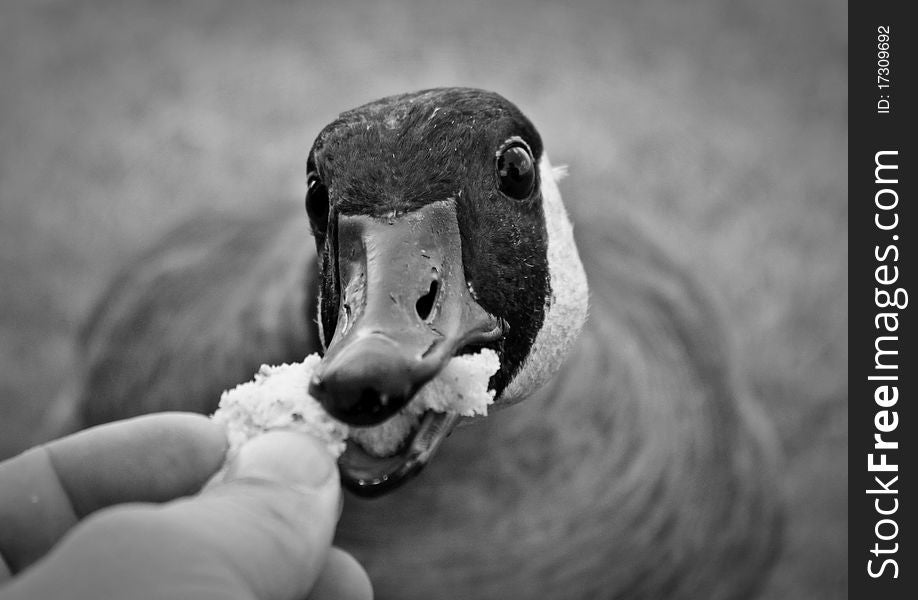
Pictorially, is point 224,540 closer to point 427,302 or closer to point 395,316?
point 395,316

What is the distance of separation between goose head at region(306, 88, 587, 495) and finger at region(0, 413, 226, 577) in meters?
0.21

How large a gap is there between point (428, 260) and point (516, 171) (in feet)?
1.68

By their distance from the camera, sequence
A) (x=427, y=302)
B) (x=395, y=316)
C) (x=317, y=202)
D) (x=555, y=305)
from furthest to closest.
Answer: (x=555, y=305), (x=317, y=202), (x=427, y=302), (x=395, y=316)

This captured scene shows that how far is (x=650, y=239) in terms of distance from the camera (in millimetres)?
3416

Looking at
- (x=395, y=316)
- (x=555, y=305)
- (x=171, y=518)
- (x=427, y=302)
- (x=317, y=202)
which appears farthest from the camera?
(x=555, y=305)

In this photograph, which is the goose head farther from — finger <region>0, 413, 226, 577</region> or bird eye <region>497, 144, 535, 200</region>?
finger <region>0, 413, 226, 577</region>

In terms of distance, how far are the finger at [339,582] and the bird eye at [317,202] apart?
0.82m

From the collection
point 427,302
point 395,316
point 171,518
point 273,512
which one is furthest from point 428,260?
point 171,518

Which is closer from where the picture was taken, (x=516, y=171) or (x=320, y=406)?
(x=320, y=406)

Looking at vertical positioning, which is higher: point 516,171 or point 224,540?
point 516,171

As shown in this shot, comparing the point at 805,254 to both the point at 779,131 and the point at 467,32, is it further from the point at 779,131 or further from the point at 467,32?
the point at 467,32

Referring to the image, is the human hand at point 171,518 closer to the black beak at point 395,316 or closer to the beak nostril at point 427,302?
the black beak at point 395,316

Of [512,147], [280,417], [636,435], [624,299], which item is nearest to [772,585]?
[636,435]

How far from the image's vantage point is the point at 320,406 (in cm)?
132
